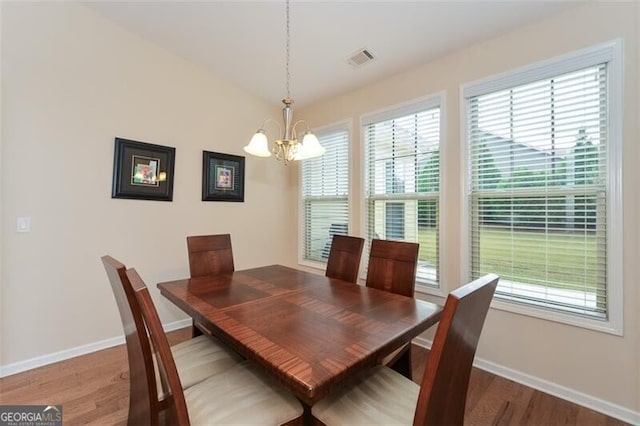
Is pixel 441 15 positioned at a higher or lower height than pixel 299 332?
higher

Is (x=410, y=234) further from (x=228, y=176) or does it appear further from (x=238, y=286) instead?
(x=228, y=176)

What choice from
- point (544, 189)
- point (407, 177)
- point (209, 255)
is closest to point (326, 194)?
point (407, 177)

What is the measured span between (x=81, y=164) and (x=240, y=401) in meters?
2.46

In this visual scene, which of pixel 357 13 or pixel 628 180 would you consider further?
pixel 357 13

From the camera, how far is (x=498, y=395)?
199 centimetres

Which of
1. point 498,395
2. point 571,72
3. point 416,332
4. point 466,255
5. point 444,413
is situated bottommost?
point 498,395

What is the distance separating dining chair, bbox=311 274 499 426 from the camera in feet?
2.82

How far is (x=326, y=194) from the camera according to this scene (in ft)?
12.2

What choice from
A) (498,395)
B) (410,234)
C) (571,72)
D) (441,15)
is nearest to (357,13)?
(441,15)

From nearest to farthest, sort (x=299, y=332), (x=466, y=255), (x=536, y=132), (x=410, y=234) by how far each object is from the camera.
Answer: (x=299, y=332)
(x=536, y=132)
(x=466, y=255)
(x=410, y=234)

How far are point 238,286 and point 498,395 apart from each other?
6.41ft

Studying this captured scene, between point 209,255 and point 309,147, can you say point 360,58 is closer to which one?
point 309,147

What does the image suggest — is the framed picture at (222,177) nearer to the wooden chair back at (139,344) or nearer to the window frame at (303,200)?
the window frame at (303,200)

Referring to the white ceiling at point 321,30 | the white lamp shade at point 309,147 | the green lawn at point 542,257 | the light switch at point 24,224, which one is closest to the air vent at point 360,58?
the white ceiling at point 321,30
